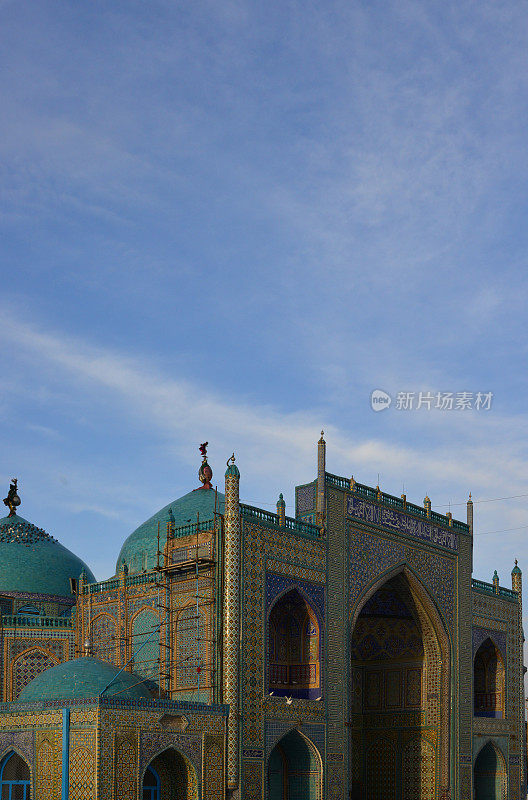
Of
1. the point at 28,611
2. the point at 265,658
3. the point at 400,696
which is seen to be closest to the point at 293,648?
the point at 265,658

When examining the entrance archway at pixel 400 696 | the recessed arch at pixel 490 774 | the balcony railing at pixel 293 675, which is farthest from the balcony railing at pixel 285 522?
the recessed arch at pixel 490 774

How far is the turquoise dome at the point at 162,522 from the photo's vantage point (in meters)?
32.0

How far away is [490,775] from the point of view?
122 feet

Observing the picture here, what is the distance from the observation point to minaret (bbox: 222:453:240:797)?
80.4 ft

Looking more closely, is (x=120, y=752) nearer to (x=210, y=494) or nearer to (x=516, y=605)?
(x=210, y=494)

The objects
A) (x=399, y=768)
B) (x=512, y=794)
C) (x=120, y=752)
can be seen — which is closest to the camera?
(x=120, y=752)

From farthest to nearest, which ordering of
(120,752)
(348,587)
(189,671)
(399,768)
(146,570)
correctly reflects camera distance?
1. (399,768)
2. (146,570)
3. (348,587)
4. (189,671)
5. (120,752)

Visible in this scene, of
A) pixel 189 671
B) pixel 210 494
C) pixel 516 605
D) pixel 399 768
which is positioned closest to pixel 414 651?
→ pixel 399 768

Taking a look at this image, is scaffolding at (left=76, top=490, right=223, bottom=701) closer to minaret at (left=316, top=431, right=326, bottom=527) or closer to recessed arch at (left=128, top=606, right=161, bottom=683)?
recessed arch at (left=128, top=606, right=161, bottom=683)

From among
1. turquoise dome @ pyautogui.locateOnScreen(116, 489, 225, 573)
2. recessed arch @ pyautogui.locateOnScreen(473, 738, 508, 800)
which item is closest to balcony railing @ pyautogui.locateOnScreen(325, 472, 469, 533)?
turquoise dome @ pyautogui.locateOnScreen(116, 489, 225, 573)

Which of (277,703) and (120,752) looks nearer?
(120,752)

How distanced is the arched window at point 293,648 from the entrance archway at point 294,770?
1341mm

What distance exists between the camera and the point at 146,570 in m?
31.7

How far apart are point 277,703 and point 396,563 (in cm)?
754
